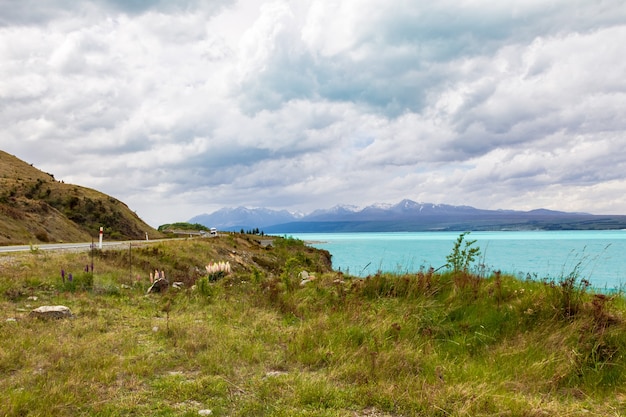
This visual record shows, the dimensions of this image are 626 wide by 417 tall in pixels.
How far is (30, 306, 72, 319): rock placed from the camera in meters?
8.51

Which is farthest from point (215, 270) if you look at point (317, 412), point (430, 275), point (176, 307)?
point (317, 412)

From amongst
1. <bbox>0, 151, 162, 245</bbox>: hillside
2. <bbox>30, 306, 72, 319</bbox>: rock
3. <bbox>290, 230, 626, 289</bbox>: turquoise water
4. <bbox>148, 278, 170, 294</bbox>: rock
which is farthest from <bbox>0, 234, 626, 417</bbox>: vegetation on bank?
<bbox>0, 151, 162, 245</bbox>: hillside

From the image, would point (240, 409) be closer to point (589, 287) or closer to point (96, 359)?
point (96, 359)

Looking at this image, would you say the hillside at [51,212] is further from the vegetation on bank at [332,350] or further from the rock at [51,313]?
the vegetation on bank at [332,350]

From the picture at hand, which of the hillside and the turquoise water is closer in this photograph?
the turquoise water

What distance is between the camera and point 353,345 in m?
7.05

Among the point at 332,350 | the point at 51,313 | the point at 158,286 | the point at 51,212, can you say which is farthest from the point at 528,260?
the point at 51,313

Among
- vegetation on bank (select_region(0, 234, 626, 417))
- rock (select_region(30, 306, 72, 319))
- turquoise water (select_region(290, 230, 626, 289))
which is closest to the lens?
vegetation on bank (select_region(0, 234, 626, 417))

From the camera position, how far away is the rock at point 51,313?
8508 millimetres

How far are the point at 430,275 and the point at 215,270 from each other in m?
8.19

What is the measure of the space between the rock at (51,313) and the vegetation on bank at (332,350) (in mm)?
195

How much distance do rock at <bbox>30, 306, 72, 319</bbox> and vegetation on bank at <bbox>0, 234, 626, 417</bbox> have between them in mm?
195

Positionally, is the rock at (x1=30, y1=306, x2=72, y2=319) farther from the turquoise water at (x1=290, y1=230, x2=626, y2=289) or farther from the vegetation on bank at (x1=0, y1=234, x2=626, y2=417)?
the turquoise water at (x1=290, y1=230, x2=626, y2=289)

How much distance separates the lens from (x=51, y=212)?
44594mm
